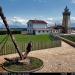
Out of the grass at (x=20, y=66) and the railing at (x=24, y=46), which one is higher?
the grass at (x=20, y=66)

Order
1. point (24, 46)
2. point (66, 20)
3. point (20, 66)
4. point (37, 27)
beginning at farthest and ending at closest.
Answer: point (66, 20) < point (37, 27) < point (24, 46) < point (20, 66)

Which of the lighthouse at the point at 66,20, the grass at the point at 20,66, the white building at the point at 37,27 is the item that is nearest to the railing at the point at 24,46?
the grass at the point at 20,66

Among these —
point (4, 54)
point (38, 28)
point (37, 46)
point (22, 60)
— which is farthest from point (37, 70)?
point (38, 28)

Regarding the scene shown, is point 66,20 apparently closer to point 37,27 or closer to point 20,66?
point 37,27

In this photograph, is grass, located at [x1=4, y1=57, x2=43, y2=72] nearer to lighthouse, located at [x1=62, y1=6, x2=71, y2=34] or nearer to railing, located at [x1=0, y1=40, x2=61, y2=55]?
railing, located at [x1=0, y1=40, x2=61, y2=55]

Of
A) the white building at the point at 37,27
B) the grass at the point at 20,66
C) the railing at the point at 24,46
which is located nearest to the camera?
the grass at the point at 20,66

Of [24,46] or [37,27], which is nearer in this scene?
[24,46]

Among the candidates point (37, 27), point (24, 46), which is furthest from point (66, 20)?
point (24, 46)

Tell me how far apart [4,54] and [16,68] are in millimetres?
5449

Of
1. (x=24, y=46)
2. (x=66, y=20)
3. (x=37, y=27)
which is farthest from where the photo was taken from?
(x=66, y=20)

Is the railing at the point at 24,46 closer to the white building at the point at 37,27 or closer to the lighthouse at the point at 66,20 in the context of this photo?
the white building at the point at 37,27

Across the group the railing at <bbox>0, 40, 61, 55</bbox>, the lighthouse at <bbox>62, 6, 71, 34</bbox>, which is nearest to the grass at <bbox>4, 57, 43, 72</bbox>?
the railing at <bbox>0, 40, 61, 55</bbox>

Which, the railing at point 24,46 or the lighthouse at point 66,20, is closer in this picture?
the railing at point 24,46

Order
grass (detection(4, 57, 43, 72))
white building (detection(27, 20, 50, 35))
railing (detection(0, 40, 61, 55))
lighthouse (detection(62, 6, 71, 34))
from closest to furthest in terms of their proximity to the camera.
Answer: grass (detection(4, 57, 43, 72)) < railing (detection(0, 40, 61, 55)) < white building (detection(27, 20, 50, 35)) < lighthouse (detection(62, 6, 71, 34))
